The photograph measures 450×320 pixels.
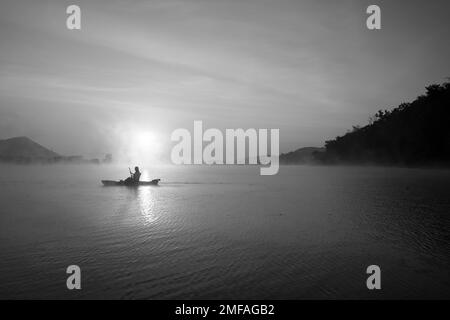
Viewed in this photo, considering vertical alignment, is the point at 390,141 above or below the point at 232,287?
above

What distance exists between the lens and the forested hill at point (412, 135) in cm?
10106

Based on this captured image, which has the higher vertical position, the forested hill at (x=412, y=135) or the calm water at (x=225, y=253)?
the forested hill at (x=412, y=135)

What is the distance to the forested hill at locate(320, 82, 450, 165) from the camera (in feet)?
332

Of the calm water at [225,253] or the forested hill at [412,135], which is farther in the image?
the forested hill at [412,135]

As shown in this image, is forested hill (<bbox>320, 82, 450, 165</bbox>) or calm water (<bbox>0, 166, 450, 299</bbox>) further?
forested hill (<bbox>320, 82, 450, 165</bbox>)

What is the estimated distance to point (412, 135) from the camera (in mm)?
112562

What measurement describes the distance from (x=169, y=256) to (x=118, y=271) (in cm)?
288

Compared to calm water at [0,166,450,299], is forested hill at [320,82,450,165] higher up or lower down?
higher up

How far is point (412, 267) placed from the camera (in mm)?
13492

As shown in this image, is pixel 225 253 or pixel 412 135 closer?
pixel 225 253

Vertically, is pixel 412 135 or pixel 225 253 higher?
pixel 412 135
